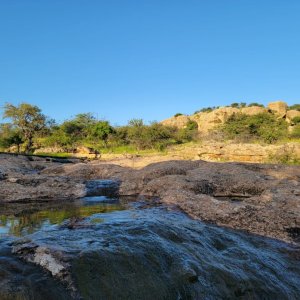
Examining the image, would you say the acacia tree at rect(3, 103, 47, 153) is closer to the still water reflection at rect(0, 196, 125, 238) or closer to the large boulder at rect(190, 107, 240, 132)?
the large boulder at rect(190, 107, 240, 132)

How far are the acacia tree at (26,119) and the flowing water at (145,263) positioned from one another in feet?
232

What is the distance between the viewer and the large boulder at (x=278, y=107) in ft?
298

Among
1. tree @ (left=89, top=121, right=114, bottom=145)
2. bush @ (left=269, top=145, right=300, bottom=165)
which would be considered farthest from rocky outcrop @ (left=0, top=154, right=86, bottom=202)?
tree @ (left=89, top=121, right=114, bottom=145)

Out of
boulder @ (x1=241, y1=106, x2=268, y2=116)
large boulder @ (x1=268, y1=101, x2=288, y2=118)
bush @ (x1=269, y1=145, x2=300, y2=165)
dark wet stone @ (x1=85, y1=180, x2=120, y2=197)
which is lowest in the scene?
dark wet stone @ (x1=85, y1=180, x2=120, y2=197)

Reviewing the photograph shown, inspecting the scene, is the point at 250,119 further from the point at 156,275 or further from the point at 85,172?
the point at 156,275

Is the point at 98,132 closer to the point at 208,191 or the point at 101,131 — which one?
the point at 101,131

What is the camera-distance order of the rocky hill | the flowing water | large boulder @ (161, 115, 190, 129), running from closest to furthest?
1. the flowing water
2. the rocky hill
3. large boulder @ (161, 115, 190, 129)

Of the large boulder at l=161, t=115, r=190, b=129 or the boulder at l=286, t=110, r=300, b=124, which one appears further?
the large boulder at l=161, t=115, r=190, b=129

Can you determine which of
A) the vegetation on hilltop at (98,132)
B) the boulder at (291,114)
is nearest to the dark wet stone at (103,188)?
the vegetation on hilltop at (98,132)

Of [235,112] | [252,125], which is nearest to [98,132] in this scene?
[252,125]

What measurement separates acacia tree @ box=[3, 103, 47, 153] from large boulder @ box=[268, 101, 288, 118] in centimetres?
5749

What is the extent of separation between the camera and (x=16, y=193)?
8.76 m

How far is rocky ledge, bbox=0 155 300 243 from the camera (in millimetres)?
6320

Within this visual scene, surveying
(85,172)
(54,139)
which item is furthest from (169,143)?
(85,172)
